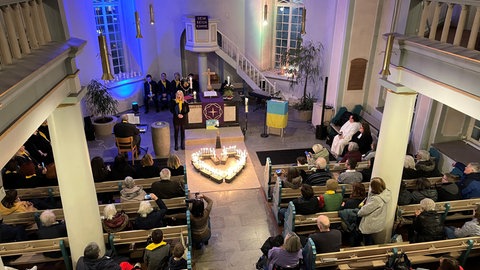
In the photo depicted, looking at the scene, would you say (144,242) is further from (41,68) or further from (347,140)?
(347,140)

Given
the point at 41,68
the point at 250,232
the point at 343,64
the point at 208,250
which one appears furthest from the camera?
the point at 343,64

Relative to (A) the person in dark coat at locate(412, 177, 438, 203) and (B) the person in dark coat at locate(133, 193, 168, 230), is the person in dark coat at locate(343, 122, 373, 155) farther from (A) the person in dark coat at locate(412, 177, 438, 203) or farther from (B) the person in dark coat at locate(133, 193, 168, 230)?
(B) the person in dark coat at locate(133, 193, 168, 230)

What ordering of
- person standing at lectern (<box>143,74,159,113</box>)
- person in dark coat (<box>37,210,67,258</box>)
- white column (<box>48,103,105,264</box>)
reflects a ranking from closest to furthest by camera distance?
1. white column (<box>48,103,105,264</box>)
2. person in dark coat (<box>37,210,67,258</box>)
3. person standing at lectern (<box>143,74,159,113</box>)

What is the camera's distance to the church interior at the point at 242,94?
419 cm

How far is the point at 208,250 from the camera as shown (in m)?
6.89

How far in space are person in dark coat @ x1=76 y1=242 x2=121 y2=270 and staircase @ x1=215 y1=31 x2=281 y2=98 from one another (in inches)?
393

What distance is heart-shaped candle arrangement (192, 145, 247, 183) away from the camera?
30.0 feet

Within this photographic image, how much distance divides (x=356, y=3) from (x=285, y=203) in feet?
20.3

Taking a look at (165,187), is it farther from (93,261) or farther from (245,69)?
(245,69)

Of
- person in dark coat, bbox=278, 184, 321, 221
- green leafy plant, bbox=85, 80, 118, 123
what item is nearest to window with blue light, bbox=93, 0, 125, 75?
green leafy plant, bbox=85, 80, 118, 123

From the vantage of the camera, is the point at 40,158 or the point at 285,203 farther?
the point at 40,158

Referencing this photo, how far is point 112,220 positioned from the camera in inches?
232

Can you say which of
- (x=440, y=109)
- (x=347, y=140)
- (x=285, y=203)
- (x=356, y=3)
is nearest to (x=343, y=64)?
(x=356, y=3)

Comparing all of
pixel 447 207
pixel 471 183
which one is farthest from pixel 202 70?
pixel 447 207
